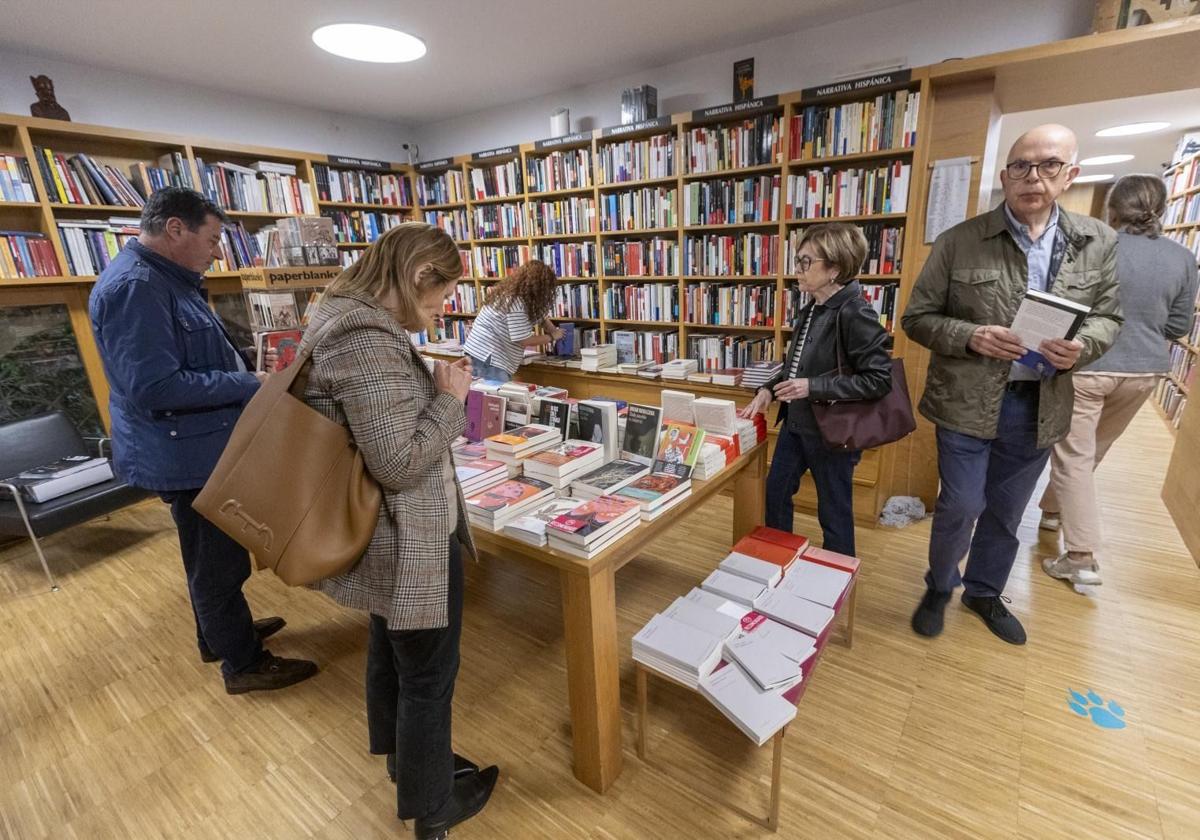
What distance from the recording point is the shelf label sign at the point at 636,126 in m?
3.35

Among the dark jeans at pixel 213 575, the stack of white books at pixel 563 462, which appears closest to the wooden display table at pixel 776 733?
the stack of white books at pixel 563 462

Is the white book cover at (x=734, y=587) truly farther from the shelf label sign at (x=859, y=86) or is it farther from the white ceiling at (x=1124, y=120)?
the white ceiling at (x=1124, y=120)

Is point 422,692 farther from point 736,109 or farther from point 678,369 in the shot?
point 736,109

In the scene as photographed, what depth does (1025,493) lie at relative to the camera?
78.6 inches

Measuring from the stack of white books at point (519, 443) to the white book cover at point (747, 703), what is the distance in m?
0.88

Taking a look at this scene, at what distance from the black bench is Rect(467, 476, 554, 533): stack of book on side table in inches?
99.4

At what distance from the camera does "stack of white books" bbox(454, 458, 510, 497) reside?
1682 millimetres

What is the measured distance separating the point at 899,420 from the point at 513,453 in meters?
1.35

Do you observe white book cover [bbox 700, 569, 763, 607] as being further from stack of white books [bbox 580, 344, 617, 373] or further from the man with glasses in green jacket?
stack of white books [bbox 580, 344, 617, 373]

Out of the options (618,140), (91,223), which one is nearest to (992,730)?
(618,140)

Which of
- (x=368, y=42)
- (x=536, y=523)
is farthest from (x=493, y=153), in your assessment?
(x=536, y=523)

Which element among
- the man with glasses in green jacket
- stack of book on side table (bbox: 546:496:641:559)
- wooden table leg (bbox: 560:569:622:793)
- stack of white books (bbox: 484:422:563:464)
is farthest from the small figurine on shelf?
the man with glasses in green jacket

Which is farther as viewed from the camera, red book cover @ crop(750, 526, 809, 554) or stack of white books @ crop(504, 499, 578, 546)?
red book cover @ crop(750, 526, 809, 554)

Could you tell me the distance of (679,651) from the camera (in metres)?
1.41
